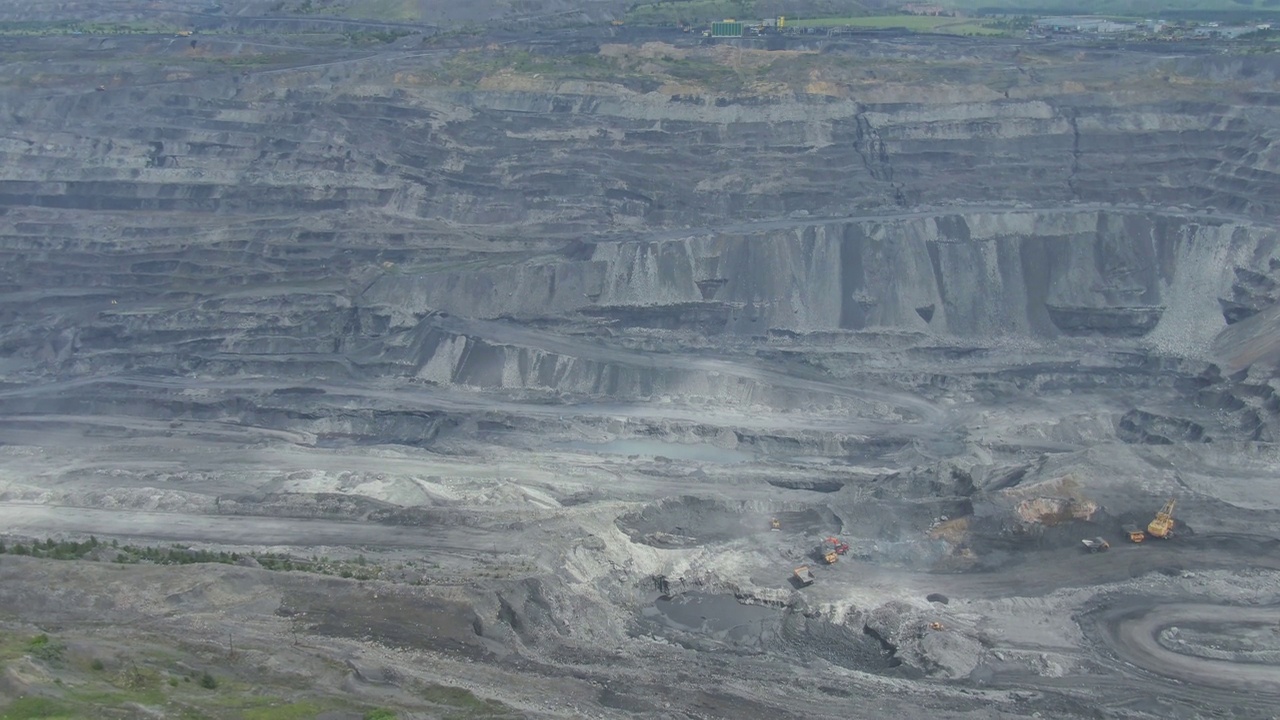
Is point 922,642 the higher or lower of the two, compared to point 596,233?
lower

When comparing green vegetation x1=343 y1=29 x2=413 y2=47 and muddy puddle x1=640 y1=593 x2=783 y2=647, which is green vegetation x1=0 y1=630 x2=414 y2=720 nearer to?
muddy puddle x1=640 y1=593 x2=783 y2=647

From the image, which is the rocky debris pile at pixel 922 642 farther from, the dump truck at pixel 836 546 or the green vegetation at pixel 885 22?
the green vegetation at pixel 885 22

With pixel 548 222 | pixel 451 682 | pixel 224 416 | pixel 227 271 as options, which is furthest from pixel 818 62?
pixel 451 682

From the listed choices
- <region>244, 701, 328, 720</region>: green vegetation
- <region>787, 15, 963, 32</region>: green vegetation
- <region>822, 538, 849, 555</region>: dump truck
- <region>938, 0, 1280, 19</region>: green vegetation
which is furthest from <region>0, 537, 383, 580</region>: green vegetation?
<region>938, 0, 1280, 19</region>: green vegetation

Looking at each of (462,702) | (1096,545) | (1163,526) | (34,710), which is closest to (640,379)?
(1096,545)

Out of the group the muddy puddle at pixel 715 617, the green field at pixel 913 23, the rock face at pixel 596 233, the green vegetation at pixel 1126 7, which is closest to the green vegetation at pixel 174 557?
the muddy puddle at pixel 715 617

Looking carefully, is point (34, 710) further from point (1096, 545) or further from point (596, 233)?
point (596, 233)

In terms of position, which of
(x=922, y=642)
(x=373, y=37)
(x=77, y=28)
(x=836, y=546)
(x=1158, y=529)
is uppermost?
(x=373, y=37)
